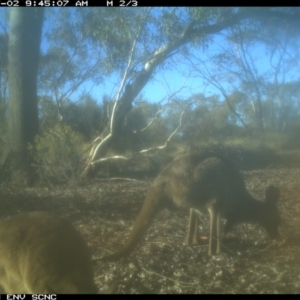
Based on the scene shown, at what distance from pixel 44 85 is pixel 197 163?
193cm

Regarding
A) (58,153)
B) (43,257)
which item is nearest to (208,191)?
(58,153)

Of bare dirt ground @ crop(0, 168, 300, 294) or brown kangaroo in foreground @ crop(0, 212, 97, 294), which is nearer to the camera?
brown kangaroo in foreground @ crop(0, 212, 97, 294)

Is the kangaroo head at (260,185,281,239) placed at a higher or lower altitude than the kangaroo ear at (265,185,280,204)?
lower

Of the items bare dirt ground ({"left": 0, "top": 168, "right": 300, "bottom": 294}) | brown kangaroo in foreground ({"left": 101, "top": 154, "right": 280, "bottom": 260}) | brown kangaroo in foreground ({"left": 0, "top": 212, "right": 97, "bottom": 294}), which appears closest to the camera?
brown kangaroo in foreground ({"left": 0, "top": 212, "right": 97, "bottom": 294})

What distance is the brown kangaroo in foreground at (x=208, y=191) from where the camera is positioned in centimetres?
453

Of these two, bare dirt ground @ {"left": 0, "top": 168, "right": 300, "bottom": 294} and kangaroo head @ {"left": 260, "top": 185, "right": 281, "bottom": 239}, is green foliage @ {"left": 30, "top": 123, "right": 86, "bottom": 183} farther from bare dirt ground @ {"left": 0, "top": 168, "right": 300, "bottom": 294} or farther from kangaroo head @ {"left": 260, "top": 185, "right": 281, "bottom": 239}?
kangaroo head @ {"left": 260, "top": 185, "right": 281, "bottom": 239}

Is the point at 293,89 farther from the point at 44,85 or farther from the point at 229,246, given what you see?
the point at 44,85

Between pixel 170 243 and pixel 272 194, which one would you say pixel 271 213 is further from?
pixel 170 243

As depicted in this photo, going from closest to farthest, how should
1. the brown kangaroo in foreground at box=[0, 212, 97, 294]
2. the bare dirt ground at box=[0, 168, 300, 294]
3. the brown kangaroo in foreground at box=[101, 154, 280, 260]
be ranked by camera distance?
the brown kangaroo in foreground at box=[0, 212, 97, 294]
the bare dirt ground at box=[0, 168, 300, 294]
the brown kangaroo in foreground at box=[101, 154, 280, 260]

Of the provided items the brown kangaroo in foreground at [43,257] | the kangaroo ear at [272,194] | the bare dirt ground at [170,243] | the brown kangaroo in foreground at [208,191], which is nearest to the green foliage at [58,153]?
the bare dirt ground at [170,243]

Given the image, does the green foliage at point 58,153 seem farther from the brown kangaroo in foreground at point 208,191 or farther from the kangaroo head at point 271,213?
the kangaroo head at point 271,213

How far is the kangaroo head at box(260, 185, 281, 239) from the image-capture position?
455 cm

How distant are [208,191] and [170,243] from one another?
28.7 inches

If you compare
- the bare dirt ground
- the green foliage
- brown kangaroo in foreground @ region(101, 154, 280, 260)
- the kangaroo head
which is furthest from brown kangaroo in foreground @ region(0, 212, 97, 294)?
the kangaroo head
